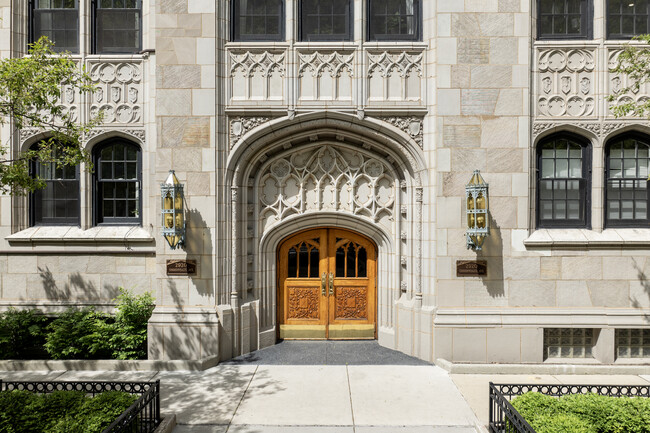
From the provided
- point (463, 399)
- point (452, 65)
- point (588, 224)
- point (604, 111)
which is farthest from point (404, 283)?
point (604, 111)

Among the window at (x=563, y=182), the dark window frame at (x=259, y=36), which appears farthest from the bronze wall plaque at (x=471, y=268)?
the dark window frame at (x=259, y=36)

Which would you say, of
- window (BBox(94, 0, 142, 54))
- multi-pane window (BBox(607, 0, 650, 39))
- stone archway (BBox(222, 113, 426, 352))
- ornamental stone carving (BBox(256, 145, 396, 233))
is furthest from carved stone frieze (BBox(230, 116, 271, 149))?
multi-pane window (BBox(607, 0, 650, 39))

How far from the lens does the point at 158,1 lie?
895cm

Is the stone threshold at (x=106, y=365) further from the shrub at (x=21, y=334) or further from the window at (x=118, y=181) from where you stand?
the window at (x=118, y=181)

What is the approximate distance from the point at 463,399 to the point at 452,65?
6684mm

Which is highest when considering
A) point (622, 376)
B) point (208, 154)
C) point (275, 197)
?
point (208, 154)

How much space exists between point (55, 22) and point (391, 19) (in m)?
8.17

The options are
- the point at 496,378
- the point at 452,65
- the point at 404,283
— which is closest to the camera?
the point at 496,378

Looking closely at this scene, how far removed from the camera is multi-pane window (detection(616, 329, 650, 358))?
9117 mm

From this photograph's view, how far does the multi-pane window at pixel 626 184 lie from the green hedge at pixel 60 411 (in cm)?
1030

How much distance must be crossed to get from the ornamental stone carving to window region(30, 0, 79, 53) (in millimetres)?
5893

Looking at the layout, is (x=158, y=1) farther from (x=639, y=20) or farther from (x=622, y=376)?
(x=622, y=376)

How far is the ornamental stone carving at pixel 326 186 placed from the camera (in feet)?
32.5

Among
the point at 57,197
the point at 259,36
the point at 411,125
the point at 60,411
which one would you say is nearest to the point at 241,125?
the point at 259,36
